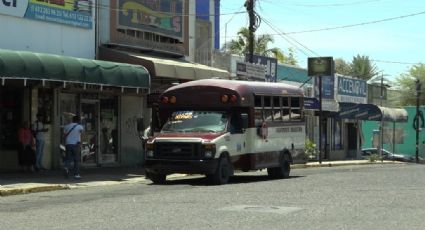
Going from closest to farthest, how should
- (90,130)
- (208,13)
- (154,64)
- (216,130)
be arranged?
(216,130) < (154,64) < (90,130) < (208,13)

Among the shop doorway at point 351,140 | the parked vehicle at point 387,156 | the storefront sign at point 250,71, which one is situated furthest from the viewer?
the parked vehicle at point 387,156

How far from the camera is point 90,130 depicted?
22844 mm

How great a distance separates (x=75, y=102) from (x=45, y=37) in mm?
2663

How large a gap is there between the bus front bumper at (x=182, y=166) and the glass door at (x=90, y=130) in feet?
19.0

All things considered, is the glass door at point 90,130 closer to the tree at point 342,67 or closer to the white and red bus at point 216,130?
the white and red bus at point 216,130

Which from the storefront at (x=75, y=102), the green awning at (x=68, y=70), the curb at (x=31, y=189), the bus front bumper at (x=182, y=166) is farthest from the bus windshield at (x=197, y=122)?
the curb at (x=31, y=189)

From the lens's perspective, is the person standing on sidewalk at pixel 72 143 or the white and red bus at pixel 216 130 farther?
the person standing on sidewalk at pixel 72 143

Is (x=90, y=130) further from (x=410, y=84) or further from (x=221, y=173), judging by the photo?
(x=410, y=84)

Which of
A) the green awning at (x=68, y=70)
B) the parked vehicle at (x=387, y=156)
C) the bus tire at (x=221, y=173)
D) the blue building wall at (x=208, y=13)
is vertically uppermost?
the blue building wall at (x=208, y=13)

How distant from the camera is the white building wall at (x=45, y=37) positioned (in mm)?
19109

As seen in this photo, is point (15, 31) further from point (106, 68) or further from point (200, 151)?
point (200, 151)

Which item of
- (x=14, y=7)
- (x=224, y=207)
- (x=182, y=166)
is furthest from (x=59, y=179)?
(x=224, y=207)

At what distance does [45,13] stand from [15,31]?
1297 millimetres

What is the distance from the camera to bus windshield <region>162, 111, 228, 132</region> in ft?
57.6
